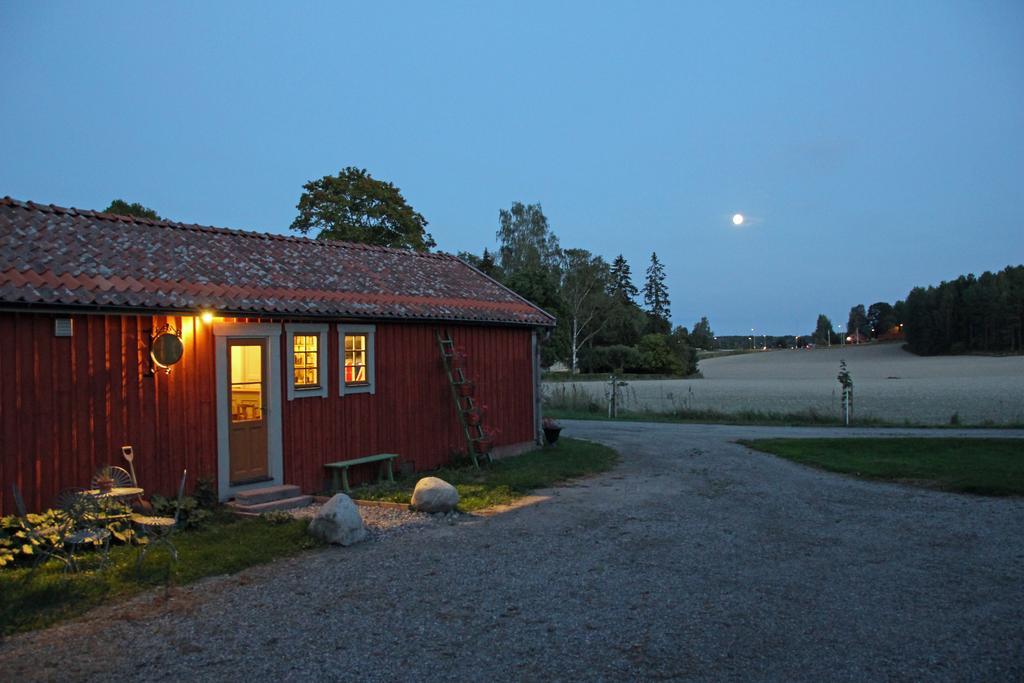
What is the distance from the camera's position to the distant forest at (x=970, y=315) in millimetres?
76500

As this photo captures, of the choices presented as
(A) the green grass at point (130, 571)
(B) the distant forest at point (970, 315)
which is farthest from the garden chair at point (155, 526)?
(B) the distant forest at point (970, 315)

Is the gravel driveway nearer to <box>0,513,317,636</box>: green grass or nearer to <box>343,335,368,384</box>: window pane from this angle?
<box>0,513,317,636</box>: green grass

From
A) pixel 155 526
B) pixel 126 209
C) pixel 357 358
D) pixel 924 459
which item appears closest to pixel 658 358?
pixel 126 209

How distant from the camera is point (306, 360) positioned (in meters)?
11.6

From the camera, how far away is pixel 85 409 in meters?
8.71

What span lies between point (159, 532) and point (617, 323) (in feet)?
188

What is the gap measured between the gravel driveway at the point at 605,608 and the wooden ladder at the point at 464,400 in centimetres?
417

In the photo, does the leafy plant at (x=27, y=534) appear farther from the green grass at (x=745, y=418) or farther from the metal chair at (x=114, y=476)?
the green grass at (x=745, y=418)

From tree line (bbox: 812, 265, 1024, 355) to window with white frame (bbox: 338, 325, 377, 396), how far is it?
79.6m

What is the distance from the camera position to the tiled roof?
8.76m

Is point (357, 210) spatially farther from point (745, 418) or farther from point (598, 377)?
point (598, 377)

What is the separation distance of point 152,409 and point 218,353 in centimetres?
114

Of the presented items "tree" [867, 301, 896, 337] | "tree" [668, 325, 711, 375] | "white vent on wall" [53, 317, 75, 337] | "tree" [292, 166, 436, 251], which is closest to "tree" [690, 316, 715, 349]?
"tree" [867, 301, 896, 337]

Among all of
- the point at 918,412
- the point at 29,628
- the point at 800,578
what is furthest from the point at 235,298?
the point at 918,412
